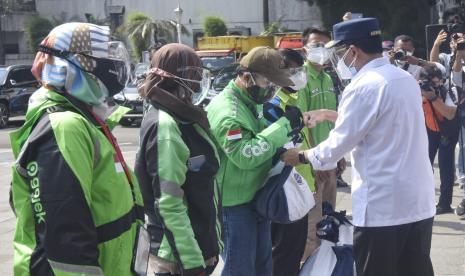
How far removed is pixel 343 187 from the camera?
9.75 meters

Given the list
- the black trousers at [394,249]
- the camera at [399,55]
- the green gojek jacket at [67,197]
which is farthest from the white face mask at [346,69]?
the camera at [399,55]

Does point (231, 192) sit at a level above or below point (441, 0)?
below

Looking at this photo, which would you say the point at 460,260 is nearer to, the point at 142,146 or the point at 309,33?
the point at 309,33

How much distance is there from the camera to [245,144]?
4.08 meters

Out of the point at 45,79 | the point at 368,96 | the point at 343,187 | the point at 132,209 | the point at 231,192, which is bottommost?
the point at 343,187

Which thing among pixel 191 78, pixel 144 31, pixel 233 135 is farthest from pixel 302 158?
pixel 144 31

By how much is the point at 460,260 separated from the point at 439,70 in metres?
2.19

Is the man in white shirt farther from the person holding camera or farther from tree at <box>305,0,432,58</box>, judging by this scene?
tree at <box>305,0,432,58</box>

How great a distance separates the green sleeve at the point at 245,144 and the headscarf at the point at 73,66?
4.63ft

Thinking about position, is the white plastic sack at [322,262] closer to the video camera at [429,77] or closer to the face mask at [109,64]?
the face mask at [109,64]

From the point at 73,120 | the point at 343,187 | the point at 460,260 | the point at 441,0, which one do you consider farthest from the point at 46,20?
the point at 73,120

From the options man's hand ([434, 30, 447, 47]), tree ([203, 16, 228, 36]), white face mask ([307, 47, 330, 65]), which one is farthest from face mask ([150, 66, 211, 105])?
tree ([203, 16, 228, 36])

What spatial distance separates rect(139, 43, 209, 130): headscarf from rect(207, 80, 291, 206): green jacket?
1.86 ft

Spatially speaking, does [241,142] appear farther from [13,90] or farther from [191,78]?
[13,90]
